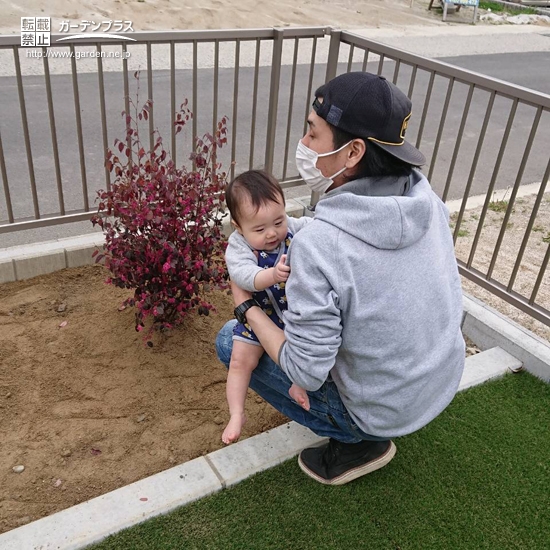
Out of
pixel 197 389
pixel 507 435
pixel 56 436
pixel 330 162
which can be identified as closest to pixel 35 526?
pixel 56 436

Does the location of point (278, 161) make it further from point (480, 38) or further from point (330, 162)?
point (480, 38)

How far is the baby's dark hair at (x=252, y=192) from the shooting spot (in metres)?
2.45

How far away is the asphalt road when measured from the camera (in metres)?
5.71

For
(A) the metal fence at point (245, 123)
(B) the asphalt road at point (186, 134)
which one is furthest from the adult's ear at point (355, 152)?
(B) the asphalt road at point (186, 134)

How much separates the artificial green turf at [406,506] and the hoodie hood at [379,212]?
117 centimetres

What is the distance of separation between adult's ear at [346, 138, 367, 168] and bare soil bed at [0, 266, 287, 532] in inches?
57.7

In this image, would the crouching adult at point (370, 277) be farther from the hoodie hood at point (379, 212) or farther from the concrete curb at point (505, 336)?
the concrete curb at point (505, 336)

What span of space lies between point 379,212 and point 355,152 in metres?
0.23

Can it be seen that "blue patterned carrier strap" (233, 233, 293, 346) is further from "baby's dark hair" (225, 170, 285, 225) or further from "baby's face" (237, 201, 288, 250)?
"baby's dark hair" (225, 170, 285, 225)

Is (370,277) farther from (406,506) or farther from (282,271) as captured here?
(406,506)

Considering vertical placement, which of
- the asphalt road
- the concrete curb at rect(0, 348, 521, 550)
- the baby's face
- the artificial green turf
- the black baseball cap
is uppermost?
the black baseball cap

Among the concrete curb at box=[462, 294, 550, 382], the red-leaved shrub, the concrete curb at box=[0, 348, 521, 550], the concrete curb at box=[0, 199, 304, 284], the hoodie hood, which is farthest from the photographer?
the concrete curb at box=[0, 199, 304, 284]

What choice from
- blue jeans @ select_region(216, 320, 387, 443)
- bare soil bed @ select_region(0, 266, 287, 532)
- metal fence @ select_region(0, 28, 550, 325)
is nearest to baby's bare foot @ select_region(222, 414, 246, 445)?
blue jeans @ select_region(216, 320, 387, 443)

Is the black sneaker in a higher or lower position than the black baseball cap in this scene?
lower
